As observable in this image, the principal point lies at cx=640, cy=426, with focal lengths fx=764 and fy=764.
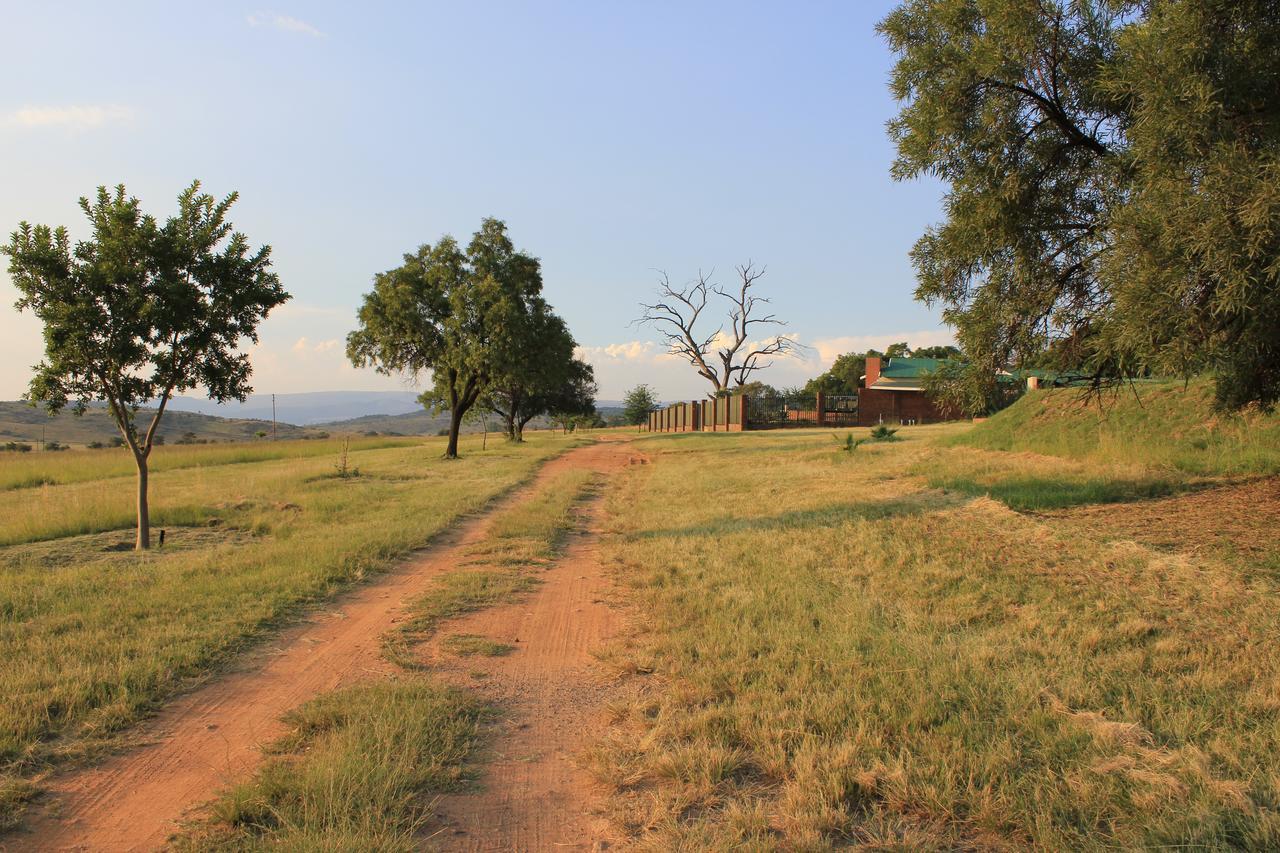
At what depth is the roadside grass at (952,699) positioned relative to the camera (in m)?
3.19

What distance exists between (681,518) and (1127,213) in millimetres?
7211

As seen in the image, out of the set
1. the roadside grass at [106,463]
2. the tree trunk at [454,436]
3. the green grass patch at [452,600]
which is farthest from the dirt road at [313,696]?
the tree trunk at [454,436]

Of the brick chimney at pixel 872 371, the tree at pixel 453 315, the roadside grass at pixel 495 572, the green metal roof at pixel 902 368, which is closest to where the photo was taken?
the roadside grass at pixel 495 572

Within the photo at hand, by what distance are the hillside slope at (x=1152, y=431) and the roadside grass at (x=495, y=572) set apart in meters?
7.60

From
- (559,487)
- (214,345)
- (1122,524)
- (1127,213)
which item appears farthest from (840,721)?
(559,487)

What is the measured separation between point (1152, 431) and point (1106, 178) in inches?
226

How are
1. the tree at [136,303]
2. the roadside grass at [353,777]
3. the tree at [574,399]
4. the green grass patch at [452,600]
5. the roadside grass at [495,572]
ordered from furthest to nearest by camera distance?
the tree at [574,399] < the tree at [136,303] < the roadside grass at [495,572] < the green grass patch at [452,600] < the roadside grass at [353,777]

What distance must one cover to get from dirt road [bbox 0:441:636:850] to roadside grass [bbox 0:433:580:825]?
27 cm

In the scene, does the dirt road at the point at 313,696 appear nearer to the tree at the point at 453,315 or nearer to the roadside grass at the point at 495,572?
the roadside grass at the point at 495,572

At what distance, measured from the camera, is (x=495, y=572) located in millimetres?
8438

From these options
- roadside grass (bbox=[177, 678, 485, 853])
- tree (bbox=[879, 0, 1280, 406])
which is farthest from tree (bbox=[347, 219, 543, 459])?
roadside grass (bbox=[177, 678, 485, 853])

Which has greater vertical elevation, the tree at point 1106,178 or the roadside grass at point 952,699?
the tree at point 1106,178

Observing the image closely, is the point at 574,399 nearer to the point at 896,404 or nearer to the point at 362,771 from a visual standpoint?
the point at 896,404

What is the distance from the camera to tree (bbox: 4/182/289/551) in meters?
9.79
